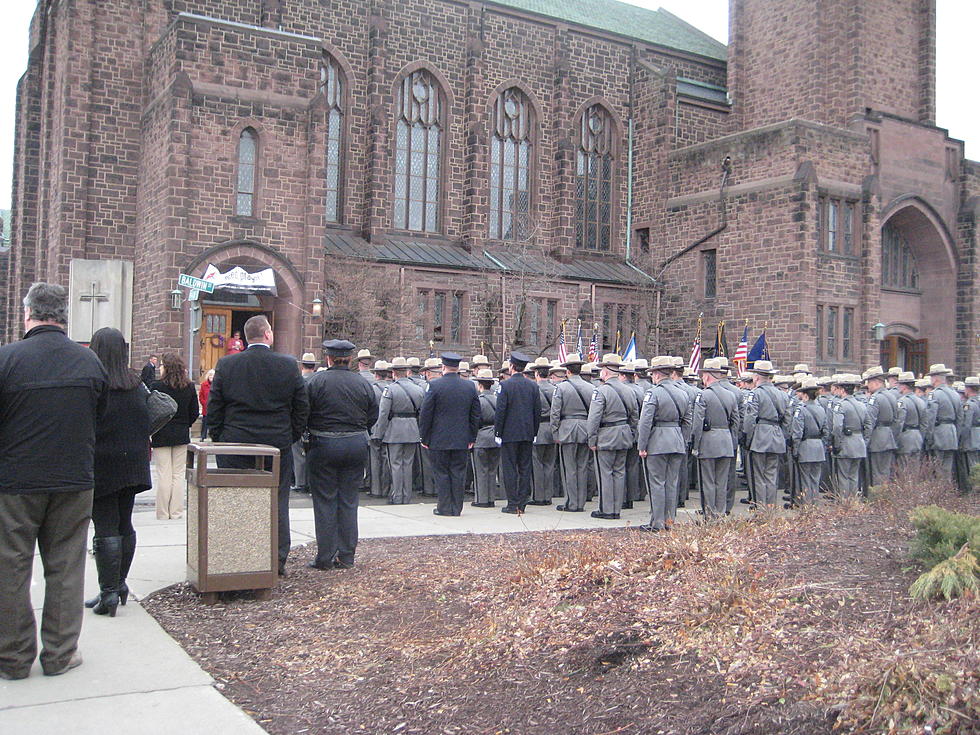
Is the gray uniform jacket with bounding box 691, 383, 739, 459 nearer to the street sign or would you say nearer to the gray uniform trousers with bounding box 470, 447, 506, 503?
the gray uniform trousers with bounding box 470, 447, 506, 503

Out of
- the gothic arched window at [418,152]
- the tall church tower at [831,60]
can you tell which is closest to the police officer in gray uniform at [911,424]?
the gothic arched window at [418,152]

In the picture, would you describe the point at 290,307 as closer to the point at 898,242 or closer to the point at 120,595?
the point at 120,595

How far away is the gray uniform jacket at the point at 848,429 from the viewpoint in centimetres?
1548

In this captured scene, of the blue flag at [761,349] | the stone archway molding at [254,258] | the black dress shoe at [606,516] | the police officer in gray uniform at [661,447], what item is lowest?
the black dress shoe at [606,516]

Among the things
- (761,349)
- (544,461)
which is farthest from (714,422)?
(761,349)

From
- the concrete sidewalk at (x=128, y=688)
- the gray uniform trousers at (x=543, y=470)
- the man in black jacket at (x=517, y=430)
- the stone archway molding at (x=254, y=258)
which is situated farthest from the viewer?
the stone archway molding at (x=254, y=258)

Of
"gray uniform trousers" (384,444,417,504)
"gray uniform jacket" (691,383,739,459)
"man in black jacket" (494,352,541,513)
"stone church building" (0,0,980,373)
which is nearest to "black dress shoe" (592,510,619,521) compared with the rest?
"man in black jacket" (494,352,541,513)

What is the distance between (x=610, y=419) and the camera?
1345cm

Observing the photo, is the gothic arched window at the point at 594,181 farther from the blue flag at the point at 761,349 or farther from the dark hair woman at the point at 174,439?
the dark hair woman at the point at 174,439

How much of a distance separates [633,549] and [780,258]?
24.9m

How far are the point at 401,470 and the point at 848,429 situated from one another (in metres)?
6.77

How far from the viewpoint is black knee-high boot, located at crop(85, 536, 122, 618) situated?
6941 millimetres

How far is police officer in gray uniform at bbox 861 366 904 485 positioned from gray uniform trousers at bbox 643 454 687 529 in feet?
16.7

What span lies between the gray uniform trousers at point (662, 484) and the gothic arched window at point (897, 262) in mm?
25511
